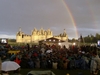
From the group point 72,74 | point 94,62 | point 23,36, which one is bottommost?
point 72,74

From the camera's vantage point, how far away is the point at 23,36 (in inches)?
5177

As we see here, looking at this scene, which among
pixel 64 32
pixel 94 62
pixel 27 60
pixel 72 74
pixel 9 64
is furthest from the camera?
pixel 64 32

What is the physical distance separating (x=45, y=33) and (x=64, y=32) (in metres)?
10.7

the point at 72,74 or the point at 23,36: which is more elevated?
the point at 23,36

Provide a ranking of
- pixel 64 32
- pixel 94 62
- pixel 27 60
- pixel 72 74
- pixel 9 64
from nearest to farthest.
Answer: pixel 9 64 → pixel 94 62 → pixel 72 74 → pixel 27 60 → pixel 64 32

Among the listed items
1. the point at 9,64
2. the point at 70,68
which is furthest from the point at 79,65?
the point at 9,64

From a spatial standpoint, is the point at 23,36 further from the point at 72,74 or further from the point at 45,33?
the point at 72,74

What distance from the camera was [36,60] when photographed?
771 inches

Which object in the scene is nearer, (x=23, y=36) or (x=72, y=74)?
(x=72, y=74)

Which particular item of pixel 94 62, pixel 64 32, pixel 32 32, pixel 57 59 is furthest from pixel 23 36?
pixel 94 62

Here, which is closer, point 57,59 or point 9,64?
point 9,64

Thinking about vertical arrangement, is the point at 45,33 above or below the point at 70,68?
above

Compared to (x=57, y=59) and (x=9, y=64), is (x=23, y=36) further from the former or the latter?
(x=9, y=64)

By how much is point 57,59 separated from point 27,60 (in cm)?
273
